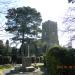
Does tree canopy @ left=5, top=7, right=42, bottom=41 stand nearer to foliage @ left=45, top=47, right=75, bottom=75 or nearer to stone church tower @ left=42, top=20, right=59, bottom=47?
stone church tower @ left=42, top=20, right=59, bottom=47

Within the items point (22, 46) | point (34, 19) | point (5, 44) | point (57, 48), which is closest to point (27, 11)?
point (34, 19)

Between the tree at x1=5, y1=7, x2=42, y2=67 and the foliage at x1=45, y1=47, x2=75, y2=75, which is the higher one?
the tree at x1=5, y1=7, x2=42, y2=67

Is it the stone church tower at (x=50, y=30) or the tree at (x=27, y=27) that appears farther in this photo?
the tree at (x=27, y=27)

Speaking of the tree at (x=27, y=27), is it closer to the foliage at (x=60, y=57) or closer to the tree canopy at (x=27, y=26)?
the tree canopy at (x=27, y=26)

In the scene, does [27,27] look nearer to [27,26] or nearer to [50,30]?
[27,26]

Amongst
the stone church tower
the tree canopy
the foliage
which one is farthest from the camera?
the tree canopy

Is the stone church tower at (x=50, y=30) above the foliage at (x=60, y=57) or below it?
above

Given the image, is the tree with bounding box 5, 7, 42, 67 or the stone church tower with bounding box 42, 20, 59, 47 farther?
the tree with bounding box 5, 7, 42, 67

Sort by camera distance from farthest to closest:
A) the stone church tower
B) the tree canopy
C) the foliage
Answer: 1. the tree canopy
2. the stone church tower
3. the foliage

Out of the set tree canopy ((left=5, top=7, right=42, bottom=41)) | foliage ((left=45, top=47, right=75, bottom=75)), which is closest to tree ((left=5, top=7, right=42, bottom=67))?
tree canopy ((left=5, top=7, right=42, bottom=41))

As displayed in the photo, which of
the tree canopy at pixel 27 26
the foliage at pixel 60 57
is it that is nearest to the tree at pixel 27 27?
the tree canopy at pixel 27 26

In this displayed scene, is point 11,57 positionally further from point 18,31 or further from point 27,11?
point 27,11

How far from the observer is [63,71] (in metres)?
14.5

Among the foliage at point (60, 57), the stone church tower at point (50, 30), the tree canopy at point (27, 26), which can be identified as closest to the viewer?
the foliage at point (60, 57)
